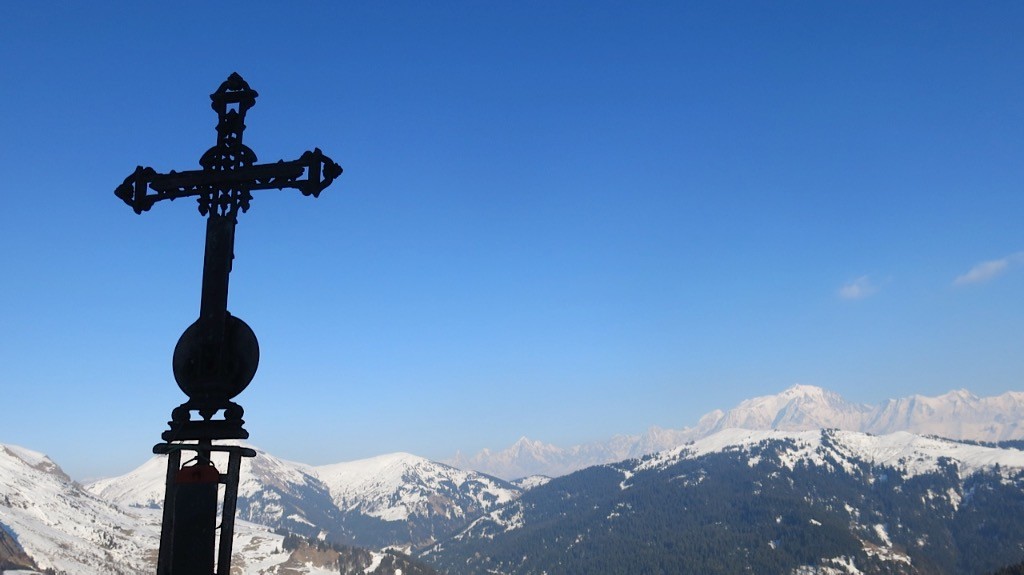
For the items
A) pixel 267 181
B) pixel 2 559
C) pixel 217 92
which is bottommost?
pixel 2 559

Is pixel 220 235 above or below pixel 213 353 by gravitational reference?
above

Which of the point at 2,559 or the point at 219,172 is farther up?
the point at 219,172

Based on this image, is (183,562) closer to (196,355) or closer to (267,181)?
(196,355)

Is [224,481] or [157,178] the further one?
[157,178]

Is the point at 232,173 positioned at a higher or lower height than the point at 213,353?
higher

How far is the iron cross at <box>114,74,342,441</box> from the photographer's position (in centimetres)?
788

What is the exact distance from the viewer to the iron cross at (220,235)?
788cm

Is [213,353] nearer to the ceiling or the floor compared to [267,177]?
nearer to the floor

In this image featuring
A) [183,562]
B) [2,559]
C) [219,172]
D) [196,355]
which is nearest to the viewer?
[183,562]

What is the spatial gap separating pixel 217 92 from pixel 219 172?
114 centimetres

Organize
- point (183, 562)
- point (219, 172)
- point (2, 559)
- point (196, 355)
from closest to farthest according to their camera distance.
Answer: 1. point (183, 562)
2. point (196, 355)
3. point (219, 172)
4. point (2, 559)

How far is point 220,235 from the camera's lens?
27.6 ft

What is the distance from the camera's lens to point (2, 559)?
197375mm

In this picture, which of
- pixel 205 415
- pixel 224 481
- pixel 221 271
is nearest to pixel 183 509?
pixel 224 481
